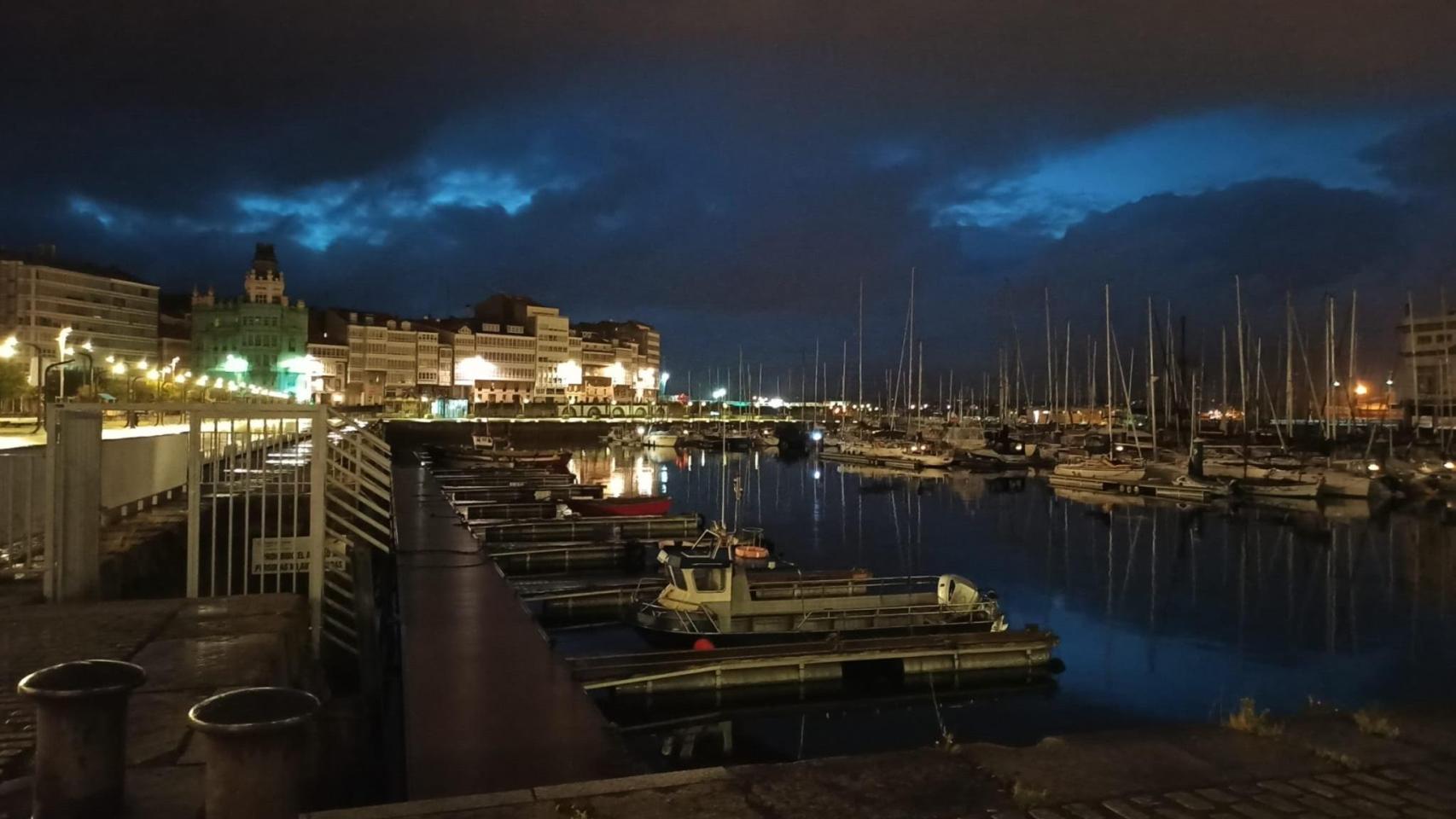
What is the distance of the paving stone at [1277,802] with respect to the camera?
18.6ft

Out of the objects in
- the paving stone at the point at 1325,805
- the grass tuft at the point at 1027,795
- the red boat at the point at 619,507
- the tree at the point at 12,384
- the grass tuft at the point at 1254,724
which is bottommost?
the red boat at the point at 619,507

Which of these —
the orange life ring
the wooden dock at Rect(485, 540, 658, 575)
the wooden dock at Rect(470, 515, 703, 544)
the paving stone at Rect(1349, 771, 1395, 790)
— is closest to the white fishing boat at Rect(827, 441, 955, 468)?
the wooden dock at Rect(470, 515, 703, 544)

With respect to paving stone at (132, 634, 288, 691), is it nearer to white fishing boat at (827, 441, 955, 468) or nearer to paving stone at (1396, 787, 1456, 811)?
paving stone at (1396, 787, 1456, 811)

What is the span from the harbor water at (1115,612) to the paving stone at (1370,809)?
245 cm

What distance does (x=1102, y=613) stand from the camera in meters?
26.5

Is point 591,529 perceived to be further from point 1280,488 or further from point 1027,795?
point 1280,488

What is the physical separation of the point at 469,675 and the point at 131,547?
5.70 meters

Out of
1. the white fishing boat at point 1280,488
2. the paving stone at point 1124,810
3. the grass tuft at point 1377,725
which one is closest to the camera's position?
the paving stone at point 1124,810

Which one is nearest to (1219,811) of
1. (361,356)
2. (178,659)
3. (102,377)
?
(178,659)

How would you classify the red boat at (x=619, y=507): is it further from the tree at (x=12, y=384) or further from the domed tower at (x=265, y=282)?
the domed tower at (x=265, y=282)

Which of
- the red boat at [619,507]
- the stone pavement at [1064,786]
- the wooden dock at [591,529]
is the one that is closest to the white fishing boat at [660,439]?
the red boat at [619,507]

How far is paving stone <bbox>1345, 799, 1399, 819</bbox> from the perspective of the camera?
5609mm

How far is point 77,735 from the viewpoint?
16.0ft

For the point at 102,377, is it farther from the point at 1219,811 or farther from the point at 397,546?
the point at 1219,811
